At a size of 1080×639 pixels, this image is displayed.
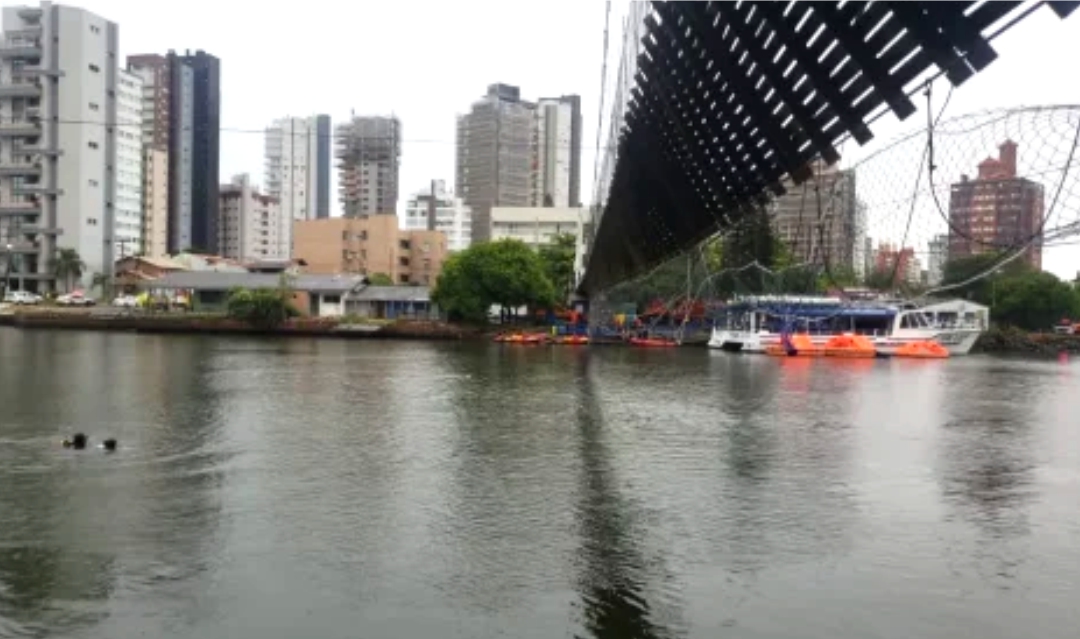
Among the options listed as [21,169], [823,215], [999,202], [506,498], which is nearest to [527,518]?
[506,498]

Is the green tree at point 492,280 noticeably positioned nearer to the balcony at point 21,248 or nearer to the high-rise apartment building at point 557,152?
the high-rise apartment building at point 557,152

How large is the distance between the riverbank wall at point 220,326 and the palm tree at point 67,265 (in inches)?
190

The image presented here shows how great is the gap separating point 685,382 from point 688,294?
1917cm

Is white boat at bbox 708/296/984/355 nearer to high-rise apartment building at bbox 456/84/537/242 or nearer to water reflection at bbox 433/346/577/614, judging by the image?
water reflection at bbox 433/346/577/614

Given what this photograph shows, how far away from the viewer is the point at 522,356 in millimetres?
33344

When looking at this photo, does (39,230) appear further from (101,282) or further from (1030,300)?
(1030,300)

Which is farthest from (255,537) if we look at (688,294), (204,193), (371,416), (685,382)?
(204,193)

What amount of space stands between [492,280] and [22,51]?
28.2 meters

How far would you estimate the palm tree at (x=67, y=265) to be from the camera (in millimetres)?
51750

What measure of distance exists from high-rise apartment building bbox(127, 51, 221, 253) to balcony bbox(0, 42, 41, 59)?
28490 mm

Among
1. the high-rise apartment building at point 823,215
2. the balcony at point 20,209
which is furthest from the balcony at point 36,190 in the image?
the high-rise apartment building at point 823,215

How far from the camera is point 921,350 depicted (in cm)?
4078

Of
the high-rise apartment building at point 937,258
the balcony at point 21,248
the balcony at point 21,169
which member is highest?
the balcony at point 21,169

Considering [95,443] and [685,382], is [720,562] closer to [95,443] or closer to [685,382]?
[95,443]
